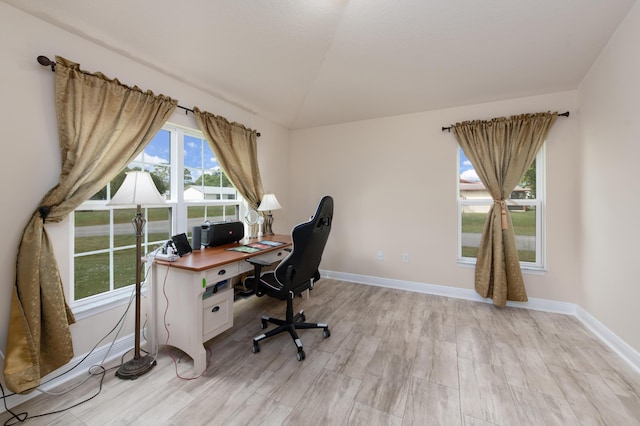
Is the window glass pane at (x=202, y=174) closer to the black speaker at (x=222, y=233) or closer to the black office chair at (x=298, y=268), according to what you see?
the black speaker at (x=222, y=233)

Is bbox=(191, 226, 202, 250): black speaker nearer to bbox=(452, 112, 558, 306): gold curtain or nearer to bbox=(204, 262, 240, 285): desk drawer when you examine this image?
bbox=(204, 262, 240, 285): desk drawer

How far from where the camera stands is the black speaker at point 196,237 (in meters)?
2.31

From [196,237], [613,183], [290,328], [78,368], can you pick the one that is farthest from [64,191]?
[613,183]

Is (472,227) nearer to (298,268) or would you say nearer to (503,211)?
(503,211)

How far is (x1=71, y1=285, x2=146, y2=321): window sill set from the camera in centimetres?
175

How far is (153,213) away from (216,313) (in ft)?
4.23

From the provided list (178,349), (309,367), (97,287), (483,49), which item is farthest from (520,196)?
(97,287)

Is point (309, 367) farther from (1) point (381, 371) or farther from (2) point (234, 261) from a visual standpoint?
(2) point (234, 261)

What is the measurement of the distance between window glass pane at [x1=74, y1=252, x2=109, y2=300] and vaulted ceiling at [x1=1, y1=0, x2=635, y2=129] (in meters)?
1.63

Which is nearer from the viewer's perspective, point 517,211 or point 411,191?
point 517,211

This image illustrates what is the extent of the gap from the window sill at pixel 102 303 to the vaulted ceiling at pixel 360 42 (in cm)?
192

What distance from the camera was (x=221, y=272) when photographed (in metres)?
1.92

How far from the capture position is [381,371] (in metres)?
1.75

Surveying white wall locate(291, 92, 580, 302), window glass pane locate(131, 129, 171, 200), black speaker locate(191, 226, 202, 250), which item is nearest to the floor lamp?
Answer: black speaker locate(191, 226, 202, 250)
